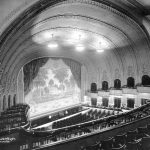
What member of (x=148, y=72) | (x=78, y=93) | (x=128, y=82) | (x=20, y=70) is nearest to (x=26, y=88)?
(x=20, y=70)

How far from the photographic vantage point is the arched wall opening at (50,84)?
17.4m

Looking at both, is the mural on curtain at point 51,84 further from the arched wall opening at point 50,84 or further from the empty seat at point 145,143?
the empty seat at point 145,143

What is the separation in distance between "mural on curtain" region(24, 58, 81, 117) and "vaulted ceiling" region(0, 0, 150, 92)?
957mm

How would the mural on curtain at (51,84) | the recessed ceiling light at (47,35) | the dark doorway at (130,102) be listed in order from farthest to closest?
1. the mural on curtain at (51,84)
2. the dark doorway at (130,102)
3. the recessed ceiling light at (47,35)

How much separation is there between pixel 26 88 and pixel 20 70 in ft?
5.53

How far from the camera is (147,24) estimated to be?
10945 mm

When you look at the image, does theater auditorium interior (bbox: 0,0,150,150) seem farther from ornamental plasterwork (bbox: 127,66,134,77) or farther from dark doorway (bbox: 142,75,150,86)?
ornamental plasterwork (bbox: 127,66,134,77)

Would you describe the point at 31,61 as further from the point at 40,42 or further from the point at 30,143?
the point at 30,143

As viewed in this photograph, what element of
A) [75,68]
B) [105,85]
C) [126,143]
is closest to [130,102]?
[105,85]

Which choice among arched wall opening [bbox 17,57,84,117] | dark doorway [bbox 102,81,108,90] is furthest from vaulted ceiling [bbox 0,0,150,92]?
dark doorway [bbox 102,81,108,90]

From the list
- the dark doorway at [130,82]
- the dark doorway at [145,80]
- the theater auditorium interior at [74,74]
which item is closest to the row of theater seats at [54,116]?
the theater auditorium interior at [74,74]

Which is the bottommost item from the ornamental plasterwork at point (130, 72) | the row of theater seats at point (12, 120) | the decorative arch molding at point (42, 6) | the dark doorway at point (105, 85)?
the row of theater seats at point (12, 120)

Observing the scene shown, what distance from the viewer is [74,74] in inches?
833

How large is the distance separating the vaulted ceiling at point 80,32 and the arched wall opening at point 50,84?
0.90m
